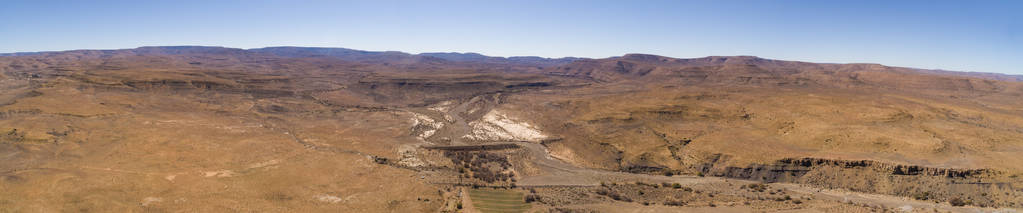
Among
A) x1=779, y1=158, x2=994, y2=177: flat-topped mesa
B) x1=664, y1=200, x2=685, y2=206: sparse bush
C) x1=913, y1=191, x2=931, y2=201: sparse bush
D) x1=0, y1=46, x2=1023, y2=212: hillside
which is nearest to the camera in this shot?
x1=0, y1=46, x2=1023, y2=212: hillside

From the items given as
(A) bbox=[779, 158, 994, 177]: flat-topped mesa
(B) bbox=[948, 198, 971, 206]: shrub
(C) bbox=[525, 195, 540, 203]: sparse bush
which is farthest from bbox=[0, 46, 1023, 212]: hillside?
(B) bbox=[948, 198, 971, 206]: shrub

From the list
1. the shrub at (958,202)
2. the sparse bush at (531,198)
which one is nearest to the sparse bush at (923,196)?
the shrub at (958,202)

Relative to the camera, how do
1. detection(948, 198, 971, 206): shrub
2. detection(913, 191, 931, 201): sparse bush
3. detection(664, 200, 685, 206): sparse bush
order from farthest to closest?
detection(913, 191, 931, 201): sparse bush < detection(664, 200, 685, 206): sparse bush < detection(948, 198, 971, 206): shrub

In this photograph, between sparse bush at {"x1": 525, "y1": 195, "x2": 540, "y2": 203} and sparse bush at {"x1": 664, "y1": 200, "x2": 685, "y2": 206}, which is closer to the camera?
sparse bush at {"x1": 664, "y1": 200, "x2": 685, "y2": 206}

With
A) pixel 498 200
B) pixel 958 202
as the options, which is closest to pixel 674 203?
pixel 498 200

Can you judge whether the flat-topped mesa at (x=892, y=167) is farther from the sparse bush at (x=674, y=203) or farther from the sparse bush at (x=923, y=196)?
the sparse bush at (x=674, y=203)

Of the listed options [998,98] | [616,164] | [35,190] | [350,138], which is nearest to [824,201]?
[616,164]

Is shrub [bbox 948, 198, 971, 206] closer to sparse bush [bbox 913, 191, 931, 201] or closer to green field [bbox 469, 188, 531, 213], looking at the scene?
sparse bush [bbox 913, 191, 931, 201]
